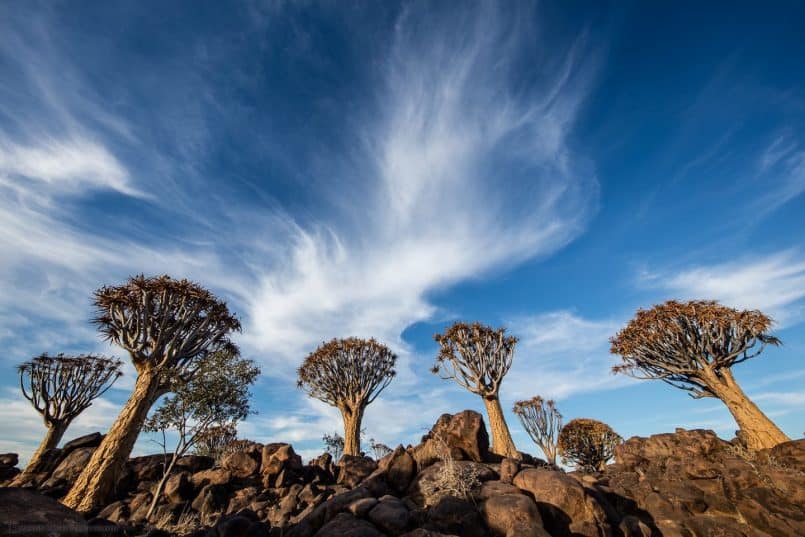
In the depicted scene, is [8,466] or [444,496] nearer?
[444,496]

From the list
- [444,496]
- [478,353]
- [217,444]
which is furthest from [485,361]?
[217,444]

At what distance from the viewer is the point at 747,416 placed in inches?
607

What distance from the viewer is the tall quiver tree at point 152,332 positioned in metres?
13.2

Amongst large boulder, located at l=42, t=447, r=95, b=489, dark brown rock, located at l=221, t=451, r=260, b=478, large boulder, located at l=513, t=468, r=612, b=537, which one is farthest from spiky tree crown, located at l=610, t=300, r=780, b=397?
large boulder, located at l=42, t=447, r=95, b=489

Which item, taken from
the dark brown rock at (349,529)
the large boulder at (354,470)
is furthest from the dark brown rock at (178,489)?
the dark brown rock at (349,529)

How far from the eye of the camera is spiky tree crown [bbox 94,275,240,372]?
14323 millimetres

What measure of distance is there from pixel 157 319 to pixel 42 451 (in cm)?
1078

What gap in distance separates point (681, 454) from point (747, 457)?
97.1 inches

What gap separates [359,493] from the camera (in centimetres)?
890

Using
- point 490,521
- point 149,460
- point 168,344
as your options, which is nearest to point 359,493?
point 490,521

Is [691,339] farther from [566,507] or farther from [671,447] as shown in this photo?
[566,507]

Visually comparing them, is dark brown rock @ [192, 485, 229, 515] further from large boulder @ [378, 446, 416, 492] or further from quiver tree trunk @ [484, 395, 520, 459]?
quiver tree trunk @ [484, 395, 520, 459]

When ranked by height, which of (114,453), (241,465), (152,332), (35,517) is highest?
(152,332)

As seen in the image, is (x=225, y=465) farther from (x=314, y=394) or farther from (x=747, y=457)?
(x=747, y=457)
